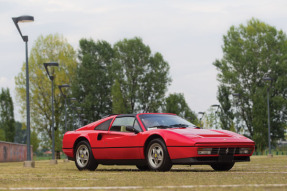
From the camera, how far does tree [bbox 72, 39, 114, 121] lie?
75.6 m

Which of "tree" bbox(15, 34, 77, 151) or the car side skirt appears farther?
"tree" bbox(15, 34, 77, 151)

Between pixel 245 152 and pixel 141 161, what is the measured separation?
2.26m

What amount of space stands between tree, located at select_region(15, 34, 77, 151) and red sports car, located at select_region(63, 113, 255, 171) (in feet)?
183

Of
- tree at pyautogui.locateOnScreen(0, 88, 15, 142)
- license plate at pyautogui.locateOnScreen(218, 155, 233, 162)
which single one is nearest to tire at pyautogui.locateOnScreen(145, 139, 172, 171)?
license plate at pyautogui.locateOnScreen(218, 155, 233, 162)

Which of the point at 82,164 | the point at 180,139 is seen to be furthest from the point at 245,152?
the point at 82,164

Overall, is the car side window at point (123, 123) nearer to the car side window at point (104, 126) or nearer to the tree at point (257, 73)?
the car side window at point (104, 126)

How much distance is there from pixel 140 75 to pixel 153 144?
6504 centimetres

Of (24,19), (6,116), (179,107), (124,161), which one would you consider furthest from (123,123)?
(179,107)

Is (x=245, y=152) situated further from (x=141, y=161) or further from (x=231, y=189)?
(x=231, y=189)

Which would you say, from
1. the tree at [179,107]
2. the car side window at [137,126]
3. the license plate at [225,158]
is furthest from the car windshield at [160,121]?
the tree at [179,107]

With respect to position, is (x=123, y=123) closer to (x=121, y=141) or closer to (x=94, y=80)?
(x=121, y=141)

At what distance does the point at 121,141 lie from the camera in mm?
13078

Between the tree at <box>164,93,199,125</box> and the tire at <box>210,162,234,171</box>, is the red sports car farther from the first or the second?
the tree at <box>164,93,199,125</box>

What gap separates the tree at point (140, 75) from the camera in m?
75.8
